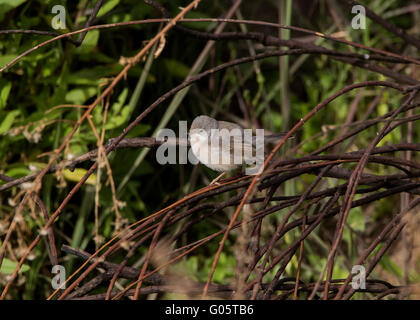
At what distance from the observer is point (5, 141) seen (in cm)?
232

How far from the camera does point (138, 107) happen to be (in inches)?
120

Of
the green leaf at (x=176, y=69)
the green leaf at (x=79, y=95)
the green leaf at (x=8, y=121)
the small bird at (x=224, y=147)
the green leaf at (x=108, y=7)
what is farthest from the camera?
the green leaf at (x=176, y=69)

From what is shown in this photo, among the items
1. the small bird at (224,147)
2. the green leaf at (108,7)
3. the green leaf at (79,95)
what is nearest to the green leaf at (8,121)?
the green leaf at (79,95)

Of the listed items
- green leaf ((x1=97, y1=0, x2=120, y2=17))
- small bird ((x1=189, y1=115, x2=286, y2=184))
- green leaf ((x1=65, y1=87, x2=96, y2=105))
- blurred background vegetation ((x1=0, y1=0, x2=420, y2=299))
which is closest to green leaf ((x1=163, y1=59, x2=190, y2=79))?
blurred background vegetation ((x1=0, y1=0, x2=420, y2=299))

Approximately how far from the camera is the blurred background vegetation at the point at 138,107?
2.37m

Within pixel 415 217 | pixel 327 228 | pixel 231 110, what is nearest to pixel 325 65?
pixel 231 110

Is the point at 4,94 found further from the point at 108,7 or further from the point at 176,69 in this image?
the point at 176,69

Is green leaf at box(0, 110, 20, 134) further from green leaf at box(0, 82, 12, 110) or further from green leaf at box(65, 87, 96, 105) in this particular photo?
green leaf at box(65, 87, 96, 105)

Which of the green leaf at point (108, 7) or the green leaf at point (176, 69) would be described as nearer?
the green leaf at point (108, 7)

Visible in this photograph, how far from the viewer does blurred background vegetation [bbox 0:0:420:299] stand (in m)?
2.37

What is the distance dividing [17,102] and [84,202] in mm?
582

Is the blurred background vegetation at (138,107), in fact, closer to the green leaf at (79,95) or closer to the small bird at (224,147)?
the green leaf at (79,95)
